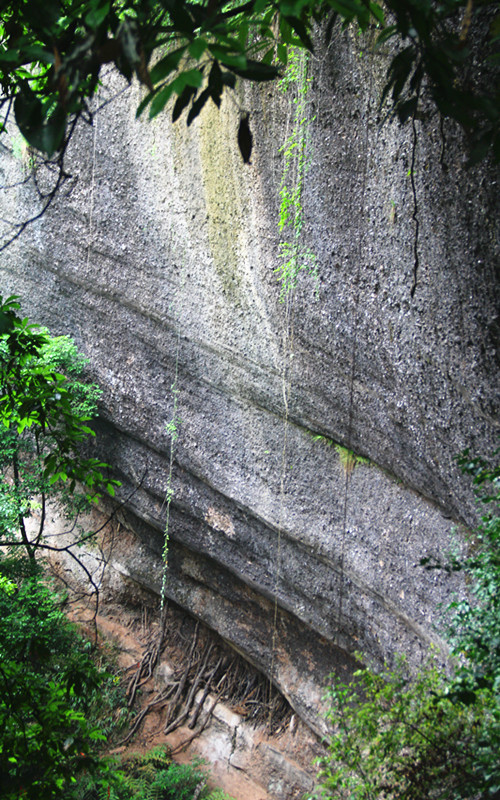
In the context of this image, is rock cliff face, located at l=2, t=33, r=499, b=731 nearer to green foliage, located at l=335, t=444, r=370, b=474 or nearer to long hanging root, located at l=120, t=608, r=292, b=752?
green foliage, located at l=335, t=444, r=370, b=474

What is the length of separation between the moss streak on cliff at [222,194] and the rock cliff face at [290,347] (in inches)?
0.5

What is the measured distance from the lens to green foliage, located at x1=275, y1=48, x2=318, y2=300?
3090 mm

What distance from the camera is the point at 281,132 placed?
3240mm

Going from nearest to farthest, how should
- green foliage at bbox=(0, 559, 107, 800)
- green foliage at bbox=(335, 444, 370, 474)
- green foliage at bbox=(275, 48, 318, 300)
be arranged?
green foliage at bbox=(0, 559, 107, 800) < green foliage at bbox=(275, 48, 318, 300) < green foliage at bbox=(335, 444, 370, 474)

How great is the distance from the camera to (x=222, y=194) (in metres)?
3.65

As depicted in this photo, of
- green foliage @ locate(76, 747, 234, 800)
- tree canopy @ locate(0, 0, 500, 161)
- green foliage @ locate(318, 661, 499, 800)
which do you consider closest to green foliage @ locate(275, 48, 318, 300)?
tree canopy @ locate(0, 0, 500, 161)

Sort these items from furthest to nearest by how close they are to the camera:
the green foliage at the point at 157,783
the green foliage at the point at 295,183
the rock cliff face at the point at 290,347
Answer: the green foliage at the point at 157,783 → the green foliage at the point at 295,183 → the rock cliff face at the point at 290,347

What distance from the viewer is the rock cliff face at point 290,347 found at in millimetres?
2617

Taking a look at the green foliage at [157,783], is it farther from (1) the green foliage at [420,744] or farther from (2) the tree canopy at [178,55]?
(2) the tree canopy at [178,55]

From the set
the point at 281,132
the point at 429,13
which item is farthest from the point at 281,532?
the point at 429,13

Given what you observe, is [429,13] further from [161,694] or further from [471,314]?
[161,694]

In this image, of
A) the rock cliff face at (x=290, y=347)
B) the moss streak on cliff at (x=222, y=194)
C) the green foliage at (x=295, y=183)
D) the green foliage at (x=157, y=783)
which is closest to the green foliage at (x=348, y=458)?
the rock cliff face at (x=290, y=347)

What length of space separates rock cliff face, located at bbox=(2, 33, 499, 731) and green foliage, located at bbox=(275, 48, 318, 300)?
0.18 ft

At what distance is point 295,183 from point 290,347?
2.86ft
